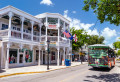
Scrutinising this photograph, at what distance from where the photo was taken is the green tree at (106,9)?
917 cm

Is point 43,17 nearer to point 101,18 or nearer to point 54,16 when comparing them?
point 54,16

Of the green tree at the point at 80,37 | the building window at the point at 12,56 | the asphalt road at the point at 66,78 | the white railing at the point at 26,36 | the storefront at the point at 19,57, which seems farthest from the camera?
the green tree at the point at 80,37

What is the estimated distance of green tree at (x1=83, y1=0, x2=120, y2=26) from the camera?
A: 361 inches

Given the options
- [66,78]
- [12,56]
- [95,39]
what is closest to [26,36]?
[12,56]

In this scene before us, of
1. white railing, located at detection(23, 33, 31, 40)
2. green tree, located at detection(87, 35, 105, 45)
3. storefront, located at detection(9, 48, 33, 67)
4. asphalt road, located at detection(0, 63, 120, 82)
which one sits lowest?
asphalt road, located at detection(0, 63, 120, 82)

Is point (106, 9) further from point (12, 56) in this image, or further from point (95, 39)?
point (95, 39)

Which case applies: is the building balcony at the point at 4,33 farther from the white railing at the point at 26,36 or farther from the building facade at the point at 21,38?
the white railing at the point at 26,36

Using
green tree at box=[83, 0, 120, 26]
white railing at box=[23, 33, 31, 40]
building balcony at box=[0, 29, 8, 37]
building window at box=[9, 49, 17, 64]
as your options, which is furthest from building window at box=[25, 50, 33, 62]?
green tree at box=[83, 0, 120, 26]

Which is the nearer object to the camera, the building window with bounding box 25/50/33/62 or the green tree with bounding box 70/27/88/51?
the building window with bounding box 25/50/33/62

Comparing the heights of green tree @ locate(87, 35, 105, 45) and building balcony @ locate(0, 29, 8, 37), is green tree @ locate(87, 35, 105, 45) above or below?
above

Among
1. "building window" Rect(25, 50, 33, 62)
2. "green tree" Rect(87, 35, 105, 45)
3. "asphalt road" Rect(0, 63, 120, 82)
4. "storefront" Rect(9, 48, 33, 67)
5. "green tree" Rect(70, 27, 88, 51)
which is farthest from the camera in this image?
"green tree" Rect(87, 35, 105, 45)

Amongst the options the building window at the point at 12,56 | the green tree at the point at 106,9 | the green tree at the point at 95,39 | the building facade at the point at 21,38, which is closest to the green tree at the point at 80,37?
the building facade at the point at 21,38

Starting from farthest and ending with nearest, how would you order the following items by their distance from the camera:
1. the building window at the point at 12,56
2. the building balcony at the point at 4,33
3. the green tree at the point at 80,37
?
the green tree at the point at 80,37 < the building window at the point at 12,56 < the building balcony at the point at 4,33

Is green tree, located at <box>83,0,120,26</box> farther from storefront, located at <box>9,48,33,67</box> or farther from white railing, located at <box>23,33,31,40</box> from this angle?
storefront, located at <box>9,48,33,67</box>
